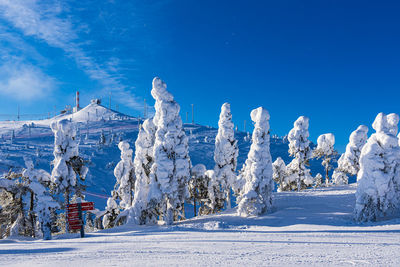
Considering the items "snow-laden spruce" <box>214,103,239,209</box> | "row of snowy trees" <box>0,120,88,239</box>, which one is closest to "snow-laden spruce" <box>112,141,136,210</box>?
"row of snowy trees" <box>0,120,88,239</box>

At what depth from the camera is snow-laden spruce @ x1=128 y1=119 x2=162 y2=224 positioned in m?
23.7

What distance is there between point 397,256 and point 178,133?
18119 millimetres

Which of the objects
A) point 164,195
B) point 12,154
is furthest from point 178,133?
point 12,154

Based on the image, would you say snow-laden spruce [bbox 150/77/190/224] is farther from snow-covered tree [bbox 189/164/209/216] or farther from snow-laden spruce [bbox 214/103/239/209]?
snow-laden spruce [bbox 214/103/239/209]

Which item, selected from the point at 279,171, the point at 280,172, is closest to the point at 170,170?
the point at 279,171

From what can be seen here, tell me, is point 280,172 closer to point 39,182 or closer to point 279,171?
point 279,171

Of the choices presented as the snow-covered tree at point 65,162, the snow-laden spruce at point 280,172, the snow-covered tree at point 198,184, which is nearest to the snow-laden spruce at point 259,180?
the snow-covered tree at point 198,184

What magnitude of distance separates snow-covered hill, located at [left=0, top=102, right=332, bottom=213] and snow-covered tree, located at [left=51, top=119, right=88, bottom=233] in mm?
65229

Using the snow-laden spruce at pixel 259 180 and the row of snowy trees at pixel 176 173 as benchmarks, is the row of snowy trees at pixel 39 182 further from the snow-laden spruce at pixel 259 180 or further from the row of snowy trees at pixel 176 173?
the snow-laden spruce at pixel 259 180

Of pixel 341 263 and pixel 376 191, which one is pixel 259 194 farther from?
pixel 341 263

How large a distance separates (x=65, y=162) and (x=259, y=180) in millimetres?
16523

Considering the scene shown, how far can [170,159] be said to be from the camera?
2348 cm

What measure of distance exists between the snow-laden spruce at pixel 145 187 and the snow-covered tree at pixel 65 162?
509cm

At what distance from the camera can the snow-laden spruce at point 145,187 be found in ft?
77.7
